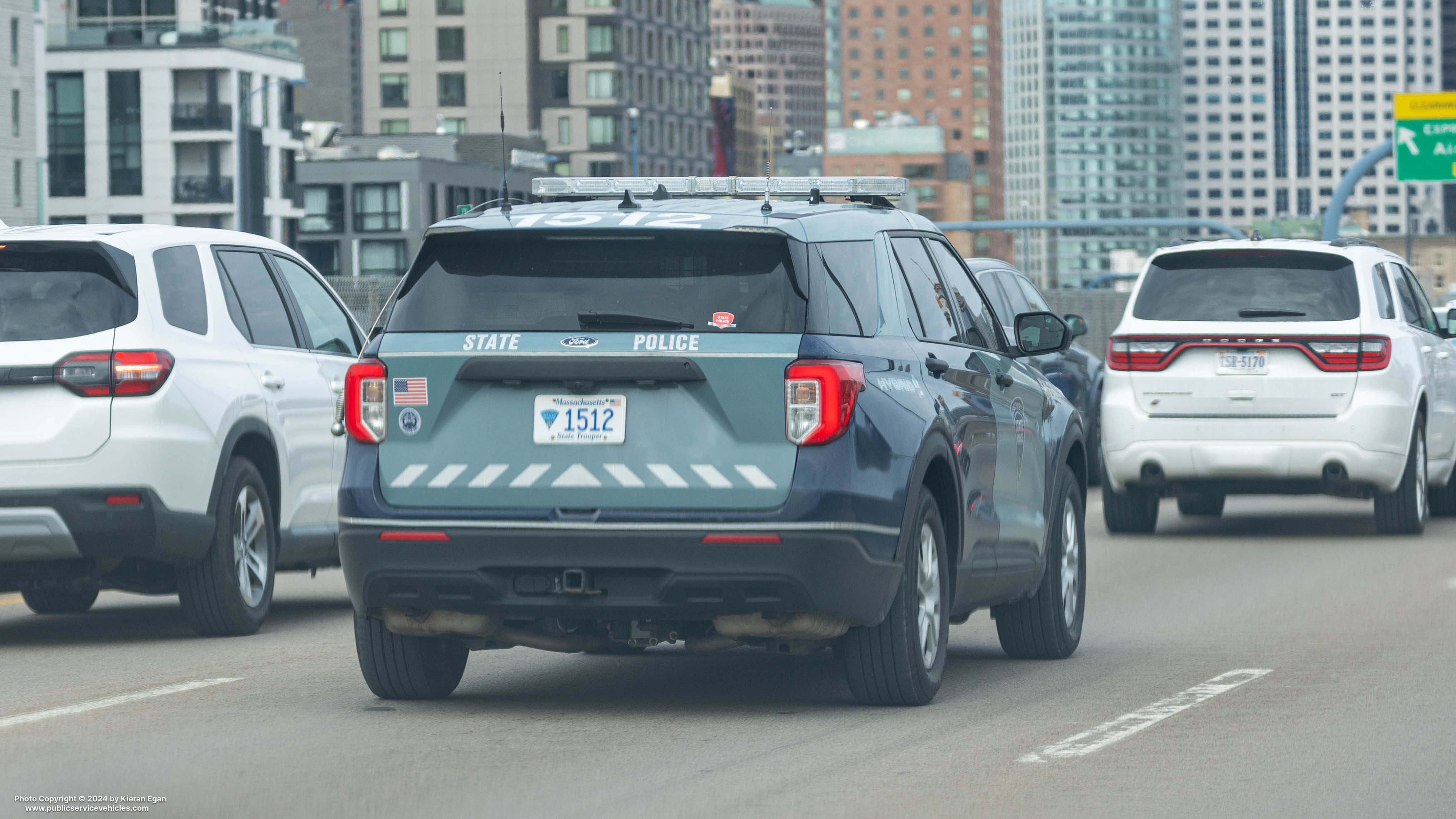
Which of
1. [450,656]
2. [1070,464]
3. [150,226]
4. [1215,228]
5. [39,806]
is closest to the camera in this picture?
[39,806]

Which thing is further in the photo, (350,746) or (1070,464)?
(1070,464)

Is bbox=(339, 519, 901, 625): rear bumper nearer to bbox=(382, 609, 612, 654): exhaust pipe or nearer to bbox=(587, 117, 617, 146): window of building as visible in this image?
bbox=(382, 609, 612, 654): exhaust pipe

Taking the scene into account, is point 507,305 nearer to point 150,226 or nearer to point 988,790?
point 988,790

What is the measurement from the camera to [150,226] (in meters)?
11.0

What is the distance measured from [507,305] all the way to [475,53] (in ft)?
462

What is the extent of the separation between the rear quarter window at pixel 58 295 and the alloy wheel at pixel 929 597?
372 centimetres

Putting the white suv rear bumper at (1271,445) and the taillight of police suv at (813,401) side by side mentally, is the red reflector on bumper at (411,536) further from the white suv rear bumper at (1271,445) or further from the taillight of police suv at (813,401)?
the white suv rear bumper at (1271,445)

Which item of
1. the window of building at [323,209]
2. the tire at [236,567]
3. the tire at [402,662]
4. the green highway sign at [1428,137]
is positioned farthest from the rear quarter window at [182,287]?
the window of building at [323,209]

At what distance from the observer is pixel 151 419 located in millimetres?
9961

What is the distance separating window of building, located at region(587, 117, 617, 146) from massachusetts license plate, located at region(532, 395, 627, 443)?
143m

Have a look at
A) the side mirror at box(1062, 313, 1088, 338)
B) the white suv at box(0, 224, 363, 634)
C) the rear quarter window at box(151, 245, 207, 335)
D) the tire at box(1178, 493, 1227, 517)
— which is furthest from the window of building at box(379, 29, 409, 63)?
the rear quarter window at box(151, 245, 207, 335)

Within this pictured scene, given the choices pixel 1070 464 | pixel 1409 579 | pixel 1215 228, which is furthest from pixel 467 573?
pixel 1215 228

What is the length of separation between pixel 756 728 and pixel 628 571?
715mm

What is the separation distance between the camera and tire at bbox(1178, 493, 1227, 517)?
19.0 m
